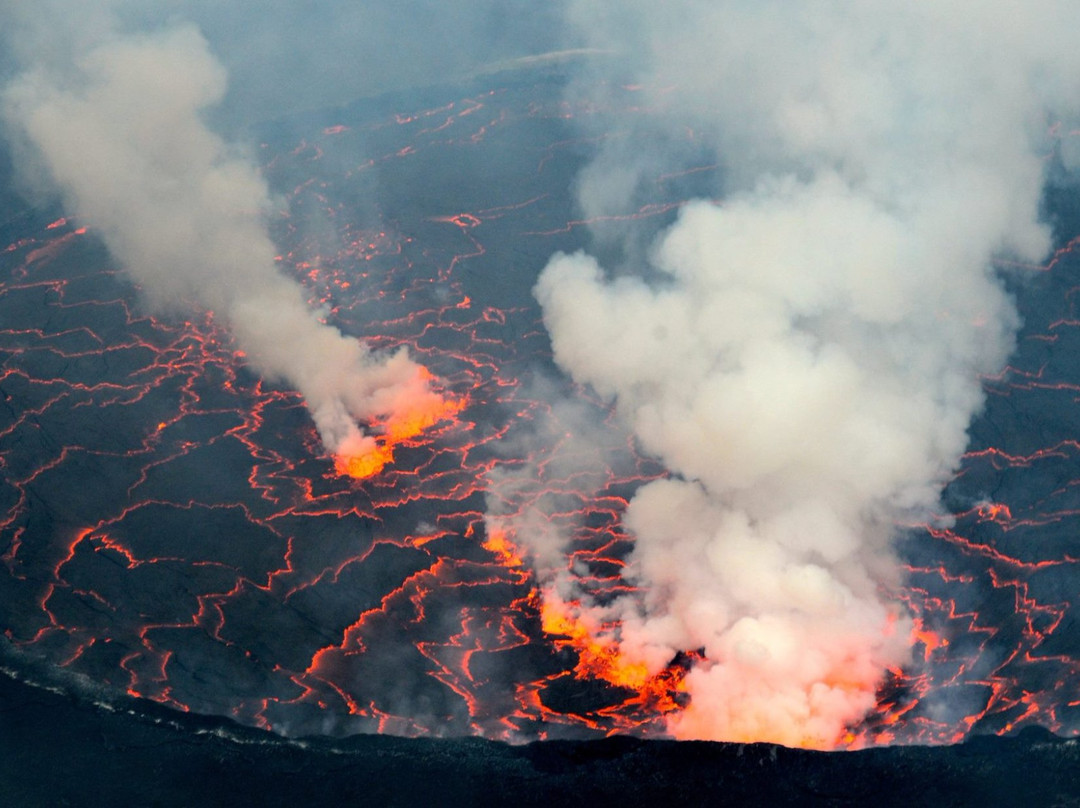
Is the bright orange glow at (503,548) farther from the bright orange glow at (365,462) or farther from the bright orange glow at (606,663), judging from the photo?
the bright orange glow at (365,462)

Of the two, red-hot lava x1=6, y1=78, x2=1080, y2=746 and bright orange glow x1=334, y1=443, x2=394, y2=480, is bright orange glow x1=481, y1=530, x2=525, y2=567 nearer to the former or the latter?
red-hot lava x1=6, y1=78, x2=1080, y2=746

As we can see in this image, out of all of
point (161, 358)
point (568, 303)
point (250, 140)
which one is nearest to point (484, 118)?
point (250, 140)

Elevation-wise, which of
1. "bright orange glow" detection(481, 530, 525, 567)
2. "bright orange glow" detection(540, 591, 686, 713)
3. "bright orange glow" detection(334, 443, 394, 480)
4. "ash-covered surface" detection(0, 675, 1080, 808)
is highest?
"bright orange glow" detection(334, 443, 394, 480)

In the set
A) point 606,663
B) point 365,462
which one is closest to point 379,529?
point 365,462

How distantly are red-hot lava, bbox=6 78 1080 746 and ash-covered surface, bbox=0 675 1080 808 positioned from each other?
1.61 ft

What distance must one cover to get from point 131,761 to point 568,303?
1566 centimetres

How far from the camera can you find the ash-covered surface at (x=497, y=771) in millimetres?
20156

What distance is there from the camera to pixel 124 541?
2533cm

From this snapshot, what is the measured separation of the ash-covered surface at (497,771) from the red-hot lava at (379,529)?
0.49 metres

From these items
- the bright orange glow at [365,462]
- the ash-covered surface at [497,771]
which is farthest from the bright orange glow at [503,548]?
the ash-covered surface at [497,771]

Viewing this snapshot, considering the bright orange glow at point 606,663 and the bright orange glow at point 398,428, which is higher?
the bright orange glow at point 398,428

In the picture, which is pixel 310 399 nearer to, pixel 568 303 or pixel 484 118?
pixel 568 303

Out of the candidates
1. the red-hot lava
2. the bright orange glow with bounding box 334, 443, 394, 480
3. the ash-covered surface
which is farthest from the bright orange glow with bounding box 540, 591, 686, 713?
the bright orange glow with bounding box 334, 443, 394, 480

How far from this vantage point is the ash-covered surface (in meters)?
20.2
